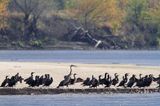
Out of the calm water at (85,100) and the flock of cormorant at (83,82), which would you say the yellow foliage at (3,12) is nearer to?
the flock of cormorant at (83,82)

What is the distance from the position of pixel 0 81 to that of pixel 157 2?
9268cm

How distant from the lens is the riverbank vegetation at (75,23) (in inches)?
4552

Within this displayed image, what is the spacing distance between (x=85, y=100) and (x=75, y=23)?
269 ft

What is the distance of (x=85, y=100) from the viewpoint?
41.0m

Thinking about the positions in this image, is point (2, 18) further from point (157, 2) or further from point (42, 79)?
point (42, 79)

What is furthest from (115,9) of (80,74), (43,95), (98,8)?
(43,95)

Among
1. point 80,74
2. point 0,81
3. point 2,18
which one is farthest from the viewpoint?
point 2,18

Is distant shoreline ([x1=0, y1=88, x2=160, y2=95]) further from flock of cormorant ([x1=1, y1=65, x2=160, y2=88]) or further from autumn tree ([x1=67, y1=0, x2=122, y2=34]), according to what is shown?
autumn tree ([x1=67, y1=0, x2=122, y2=34])

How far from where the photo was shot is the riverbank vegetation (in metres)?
116

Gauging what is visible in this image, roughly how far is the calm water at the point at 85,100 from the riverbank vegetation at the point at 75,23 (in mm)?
72163

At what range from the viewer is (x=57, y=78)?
4803cm

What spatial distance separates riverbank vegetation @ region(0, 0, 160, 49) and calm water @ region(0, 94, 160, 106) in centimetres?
7216

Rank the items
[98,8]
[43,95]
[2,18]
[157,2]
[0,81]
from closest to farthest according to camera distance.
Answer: [43,95], [0,81], [2,18], [98,8], [157,2]

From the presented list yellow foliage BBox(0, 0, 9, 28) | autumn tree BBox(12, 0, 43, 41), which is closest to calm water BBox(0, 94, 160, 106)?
autumn tree BBox(12, 0, 43, 41)
